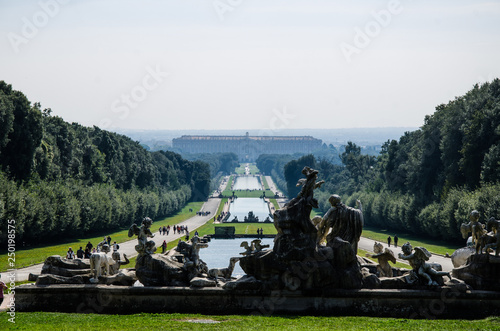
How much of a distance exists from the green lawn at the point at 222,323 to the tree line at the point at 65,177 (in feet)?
110

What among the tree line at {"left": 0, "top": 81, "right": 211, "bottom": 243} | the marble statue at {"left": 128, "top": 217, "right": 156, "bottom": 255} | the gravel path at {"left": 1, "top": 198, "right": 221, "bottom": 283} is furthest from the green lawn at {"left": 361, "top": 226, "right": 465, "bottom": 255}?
the marble statue at {"left": 128, "top": 217, "right": 156, "bottom": 255}

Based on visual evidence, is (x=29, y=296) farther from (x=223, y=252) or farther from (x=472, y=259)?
(x=223, y=252)

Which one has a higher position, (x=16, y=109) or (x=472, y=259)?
(x=16, y=109)

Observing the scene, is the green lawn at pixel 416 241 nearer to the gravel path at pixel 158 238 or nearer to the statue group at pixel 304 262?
the gravel path at pixel 158 238

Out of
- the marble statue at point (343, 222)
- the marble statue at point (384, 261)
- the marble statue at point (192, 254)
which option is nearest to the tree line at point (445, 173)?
the marble statue at point (384, 261)

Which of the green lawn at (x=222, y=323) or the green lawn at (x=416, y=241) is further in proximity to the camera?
the green lawn at (x=416, y=241)

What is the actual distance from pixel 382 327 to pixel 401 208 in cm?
6066

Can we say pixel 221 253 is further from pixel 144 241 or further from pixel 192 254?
pixel 144 241

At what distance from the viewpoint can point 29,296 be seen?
23.9 m

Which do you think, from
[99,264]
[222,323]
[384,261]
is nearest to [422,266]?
[384,261]

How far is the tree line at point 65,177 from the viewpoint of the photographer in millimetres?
61062

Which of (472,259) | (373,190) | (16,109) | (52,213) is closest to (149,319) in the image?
(472,259)

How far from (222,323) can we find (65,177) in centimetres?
6369

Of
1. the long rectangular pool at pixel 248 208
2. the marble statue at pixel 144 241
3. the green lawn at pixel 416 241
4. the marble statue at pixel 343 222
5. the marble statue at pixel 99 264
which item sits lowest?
the long rectangular pool at pixel 248 208
